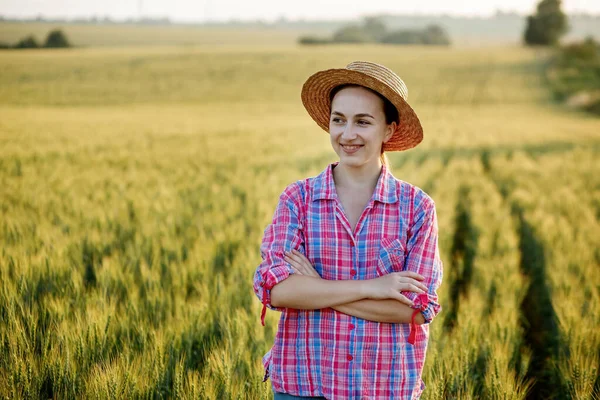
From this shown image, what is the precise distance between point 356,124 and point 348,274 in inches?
20.1

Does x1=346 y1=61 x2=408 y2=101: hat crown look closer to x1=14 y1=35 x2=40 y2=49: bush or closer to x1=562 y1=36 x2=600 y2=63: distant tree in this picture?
x1=14 y1=35 x2=40 y2=49: bush

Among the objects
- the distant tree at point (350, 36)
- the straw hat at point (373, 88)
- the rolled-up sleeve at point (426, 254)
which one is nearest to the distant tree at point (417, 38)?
the distant tree at point (350, 36)

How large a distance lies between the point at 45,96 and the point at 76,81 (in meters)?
6.81

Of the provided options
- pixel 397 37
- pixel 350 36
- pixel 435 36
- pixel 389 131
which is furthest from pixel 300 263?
pixel 435 36

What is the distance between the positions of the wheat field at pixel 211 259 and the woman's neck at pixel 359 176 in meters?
0.96

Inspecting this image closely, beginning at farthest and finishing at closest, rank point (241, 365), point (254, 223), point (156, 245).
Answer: point (254, 223)
point (156, 245)
point (241, 365)

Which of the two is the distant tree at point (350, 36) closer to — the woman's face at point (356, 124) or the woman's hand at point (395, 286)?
the woman's face at point (356, 124)

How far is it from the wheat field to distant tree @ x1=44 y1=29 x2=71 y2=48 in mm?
4425

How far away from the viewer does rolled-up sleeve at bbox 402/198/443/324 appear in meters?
2.01

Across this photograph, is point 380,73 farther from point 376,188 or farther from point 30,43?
point 30,43

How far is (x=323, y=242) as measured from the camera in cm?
205

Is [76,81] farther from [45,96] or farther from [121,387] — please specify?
[121,387]

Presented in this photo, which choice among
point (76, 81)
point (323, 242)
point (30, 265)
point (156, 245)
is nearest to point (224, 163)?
point (156, 245)

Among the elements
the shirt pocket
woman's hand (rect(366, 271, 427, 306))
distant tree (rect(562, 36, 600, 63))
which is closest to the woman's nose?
the shirt pocket
